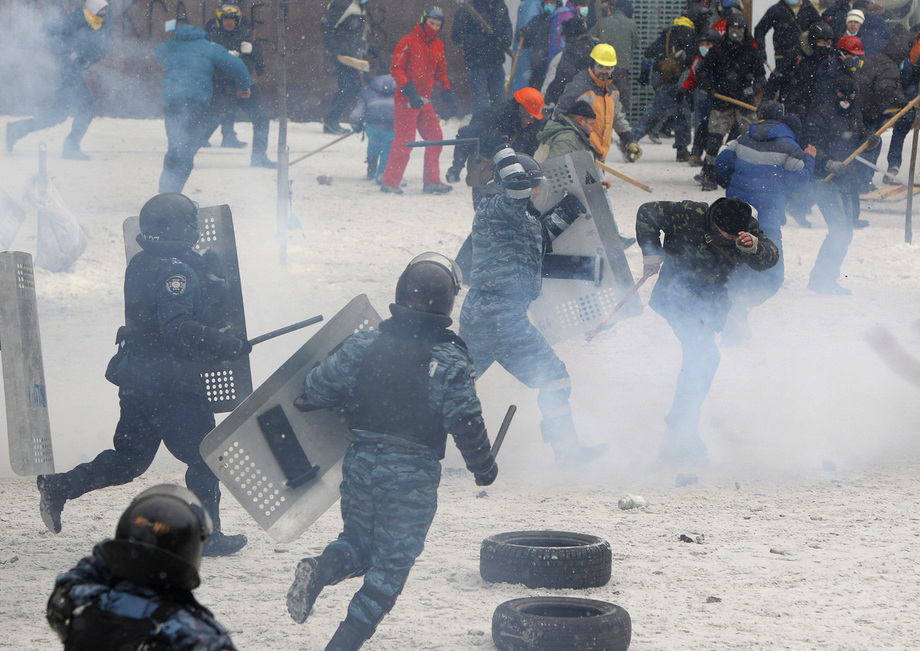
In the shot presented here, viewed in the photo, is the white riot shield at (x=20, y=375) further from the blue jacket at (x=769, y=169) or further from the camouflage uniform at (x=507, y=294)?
the blue jacket at (x=769, y=169)

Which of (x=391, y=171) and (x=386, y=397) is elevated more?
(x=386, y=397)

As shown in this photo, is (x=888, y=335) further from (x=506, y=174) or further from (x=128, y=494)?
(x=128, y=494)

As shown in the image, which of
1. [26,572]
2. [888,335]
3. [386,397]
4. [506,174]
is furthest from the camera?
[888,335]

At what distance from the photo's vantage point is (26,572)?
4566 mm

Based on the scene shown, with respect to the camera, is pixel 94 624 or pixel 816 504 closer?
pixel 94 624

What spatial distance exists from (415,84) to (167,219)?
23.3 feet

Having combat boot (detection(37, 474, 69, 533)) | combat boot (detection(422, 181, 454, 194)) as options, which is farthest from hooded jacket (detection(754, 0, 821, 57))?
combat boot (detection(37, 474, 69, 533))

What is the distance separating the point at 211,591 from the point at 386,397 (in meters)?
1.40

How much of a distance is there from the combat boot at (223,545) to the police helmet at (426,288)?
172 centimetres

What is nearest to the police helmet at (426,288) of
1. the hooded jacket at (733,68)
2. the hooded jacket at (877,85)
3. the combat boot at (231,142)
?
the hooded jacket at (733,68)

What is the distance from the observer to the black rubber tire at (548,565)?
14.5 feet

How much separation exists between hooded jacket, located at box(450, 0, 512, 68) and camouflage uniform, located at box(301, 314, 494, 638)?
9.50 metres

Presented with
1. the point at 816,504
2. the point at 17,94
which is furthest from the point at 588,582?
the point at 17,94

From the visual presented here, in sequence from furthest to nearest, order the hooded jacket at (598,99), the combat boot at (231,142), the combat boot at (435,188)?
the combat boot at (231,142) < the combat boot at (435,188) < the hooded jacket at (598,99)
